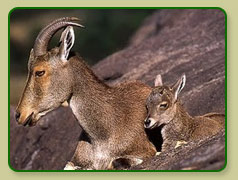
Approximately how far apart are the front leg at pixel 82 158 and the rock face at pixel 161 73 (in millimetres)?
3777

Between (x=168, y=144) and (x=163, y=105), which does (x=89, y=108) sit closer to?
(x=163, y=105)

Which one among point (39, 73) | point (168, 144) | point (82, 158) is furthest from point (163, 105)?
point (39, 73)

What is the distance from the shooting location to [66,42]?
13.3 meters

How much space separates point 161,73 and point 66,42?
700 cm

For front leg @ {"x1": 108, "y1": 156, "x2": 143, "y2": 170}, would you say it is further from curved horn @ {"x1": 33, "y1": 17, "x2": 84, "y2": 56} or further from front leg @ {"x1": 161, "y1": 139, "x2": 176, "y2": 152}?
curved horn @ {"x1": 33, "y1": 17, "x2": 84, "y2": 56}

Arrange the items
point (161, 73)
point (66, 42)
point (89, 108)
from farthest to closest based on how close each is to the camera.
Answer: point (161, 73) → point (89, 108) → point (66, 42)

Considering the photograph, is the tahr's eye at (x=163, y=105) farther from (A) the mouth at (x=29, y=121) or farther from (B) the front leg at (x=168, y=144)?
(A) the mouth at (x=29, y=121)

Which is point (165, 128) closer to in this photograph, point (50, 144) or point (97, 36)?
point (50, 144)

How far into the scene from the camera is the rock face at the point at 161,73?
57.9 ft

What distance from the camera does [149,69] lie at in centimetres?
2070

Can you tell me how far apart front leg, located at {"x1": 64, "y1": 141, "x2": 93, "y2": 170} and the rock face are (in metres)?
3.78

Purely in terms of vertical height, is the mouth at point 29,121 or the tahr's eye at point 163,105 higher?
the tahr's eye at point 163,105

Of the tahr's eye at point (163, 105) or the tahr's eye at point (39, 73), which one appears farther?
the tahr's eye at point (163, 105)

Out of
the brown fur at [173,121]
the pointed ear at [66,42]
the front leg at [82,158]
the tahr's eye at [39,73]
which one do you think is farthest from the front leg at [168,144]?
the tahr's eye at [39,73]
